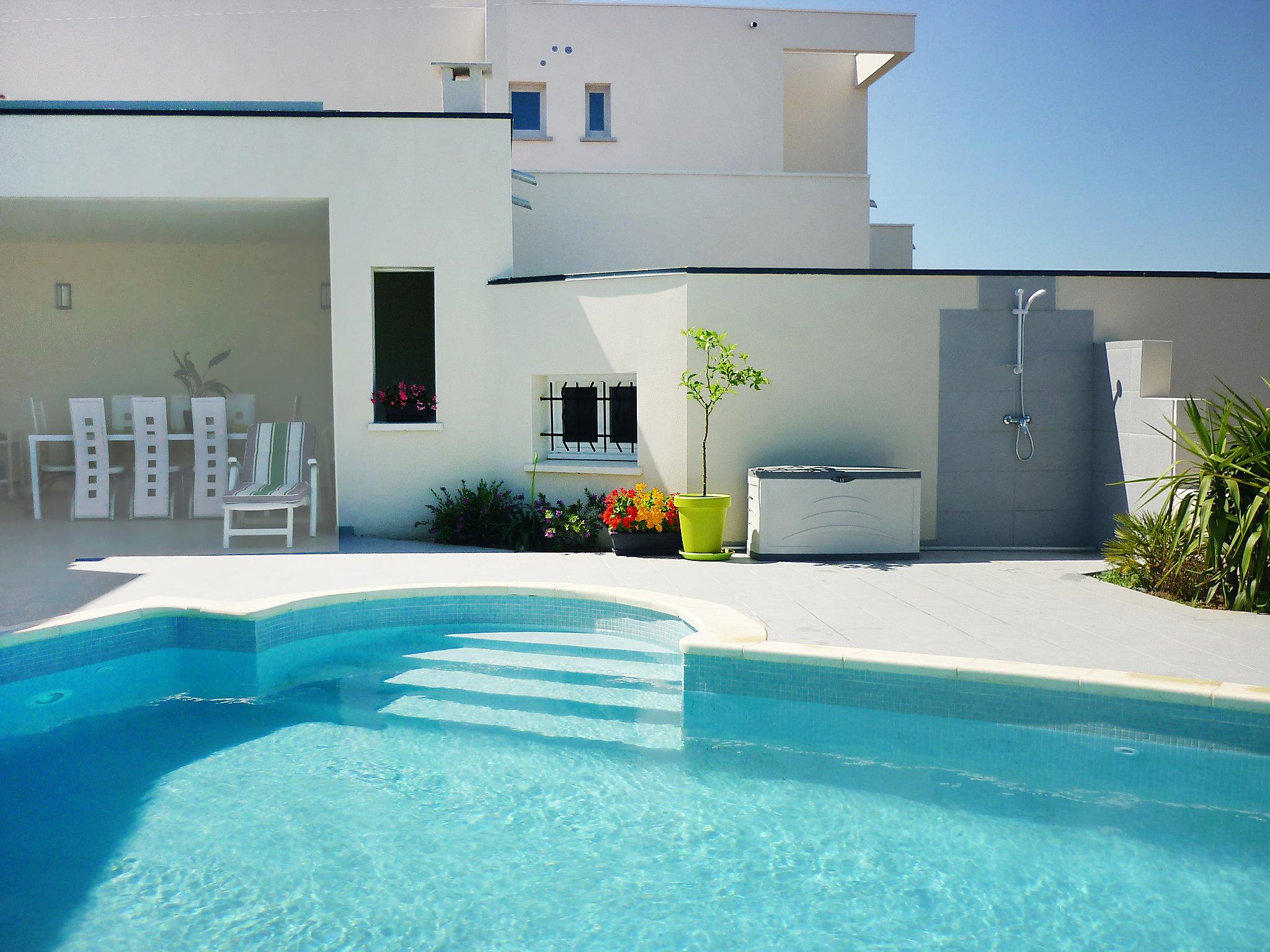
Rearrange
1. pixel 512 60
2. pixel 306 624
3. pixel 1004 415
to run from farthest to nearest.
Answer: pixel 512 60 < pixel 1004 415 < pixel 306 624

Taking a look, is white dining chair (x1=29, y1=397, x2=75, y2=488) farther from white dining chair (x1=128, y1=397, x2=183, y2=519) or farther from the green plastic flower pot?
the green plastic flower pot

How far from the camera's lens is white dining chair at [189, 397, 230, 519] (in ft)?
32.1

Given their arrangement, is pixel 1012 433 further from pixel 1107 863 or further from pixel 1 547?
pixel 1 547

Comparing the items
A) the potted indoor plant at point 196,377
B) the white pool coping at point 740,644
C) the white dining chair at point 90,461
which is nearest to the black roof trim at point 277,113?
the white dining chair at point 90,461

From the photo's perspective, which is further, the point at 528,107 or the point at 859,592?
the point at 528,107

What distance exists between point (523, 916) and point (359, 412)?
21.3 ft

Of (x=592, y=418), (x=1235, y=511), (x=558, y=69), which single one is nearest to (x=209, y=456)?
(x=592, y=418)

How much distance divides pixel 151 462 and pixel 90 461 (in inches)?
22.7

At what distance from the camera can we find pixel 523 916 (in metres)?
3.22

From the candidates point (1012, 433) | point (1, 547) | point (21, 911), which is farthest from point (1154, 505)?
point (1, 547)

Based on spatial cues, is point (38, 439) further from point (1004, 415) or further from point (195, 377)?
point (1004, 415)

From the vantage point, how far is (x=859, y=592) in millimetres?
6352

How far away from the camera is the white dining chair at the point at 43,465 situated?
10125 mm

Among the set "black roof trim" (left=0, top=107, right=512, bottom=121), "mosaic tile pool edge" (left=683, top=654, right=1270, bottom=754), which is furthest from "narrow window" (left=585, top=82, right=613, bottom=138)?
"mosaic tile pool edge" (left=683, top=654, right=1270, bottom=754)
